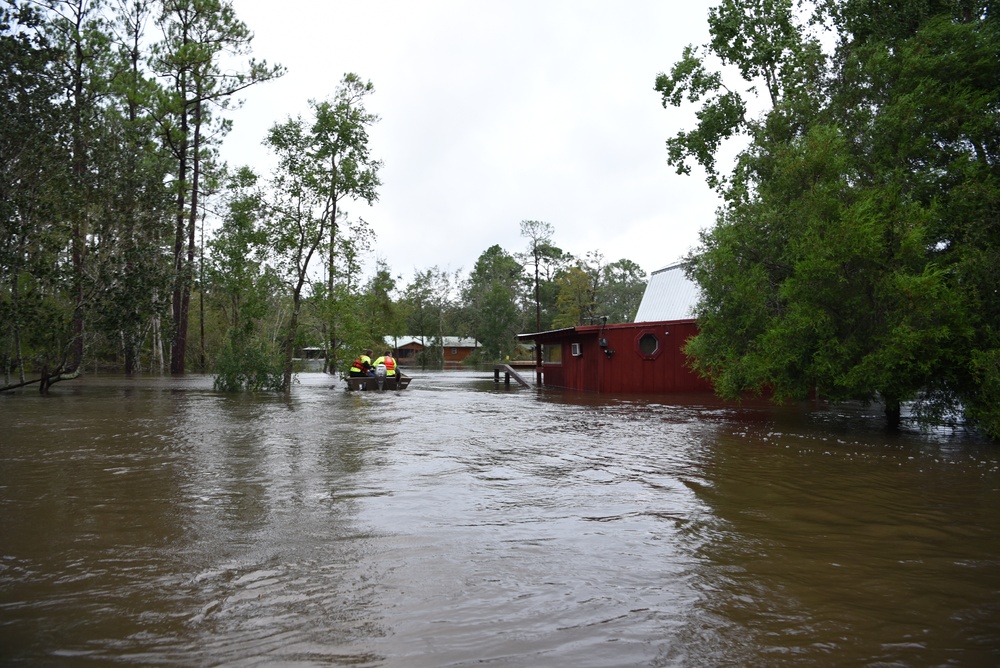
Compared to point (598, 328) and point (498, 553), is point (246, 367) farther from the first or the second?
point (498, 553)

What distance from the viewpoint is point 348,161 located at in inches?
883

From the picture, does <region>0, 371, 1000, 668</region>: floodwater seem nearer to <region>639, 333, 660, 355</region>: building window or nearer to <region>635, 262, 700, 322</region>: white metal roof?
<region>639, 333, 660, 355</region>: building window

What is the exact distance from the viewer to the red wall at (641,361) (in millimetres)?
21438

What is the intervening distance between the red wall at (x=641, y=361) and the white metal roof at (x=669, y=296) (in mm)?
8338

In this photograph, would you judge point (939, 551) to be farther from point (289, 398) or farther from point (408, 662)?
point (289, 398)

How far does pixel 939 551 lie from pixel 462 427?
353 inches

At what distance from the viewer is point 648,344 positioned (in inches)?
856

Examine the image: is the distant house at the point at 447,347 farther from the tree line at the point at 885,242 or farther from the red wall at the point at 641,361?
the tree line at the point at 885,242

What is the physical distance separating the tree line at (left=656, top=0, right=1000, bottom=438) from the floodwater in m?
1.37

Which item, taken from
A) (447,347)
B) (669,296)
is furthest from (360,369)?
(447,347)

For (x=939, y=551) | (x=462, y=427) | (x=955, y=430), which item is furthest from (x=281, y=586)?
(x=955, y=430)

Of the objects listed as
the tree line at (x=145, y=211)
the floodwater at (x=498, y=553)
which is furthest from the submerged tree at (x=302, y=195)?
the floodwater at (x=498, y=553)

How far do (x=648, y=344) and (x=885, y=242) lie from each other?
10722mm

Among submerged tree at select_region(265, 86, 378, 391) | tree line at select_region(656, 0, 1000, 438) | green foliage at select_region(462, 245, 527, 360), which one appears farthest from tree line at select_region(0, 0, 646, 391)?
green foliage at select_region(462, 245, 527, 360)
